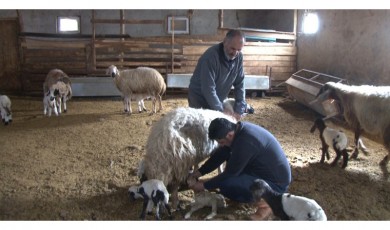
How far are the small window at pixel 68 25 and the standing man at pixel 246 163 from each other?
1263 centimetres

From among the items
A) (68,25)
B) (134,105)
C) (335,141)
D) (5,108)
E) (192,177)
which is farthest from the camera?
(68,25)

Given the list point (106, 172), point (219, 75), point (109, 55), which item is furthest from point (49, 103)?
point (219, 75)

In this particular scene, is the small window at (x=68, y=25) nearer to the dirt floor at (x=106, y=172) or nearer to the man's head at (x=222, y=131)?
the dirt floor at (x=106, y=172)

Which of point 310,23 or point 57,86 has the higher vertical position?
point 310,23

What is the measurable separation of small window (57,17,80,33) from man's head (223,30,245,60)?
1172cm

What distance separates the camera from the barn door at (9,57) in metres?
11.3

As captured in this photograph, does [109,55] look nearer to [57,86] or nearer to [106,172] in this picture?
[57,86]

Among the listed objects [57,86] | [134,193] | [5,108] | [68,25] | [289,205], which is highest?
[68,25]

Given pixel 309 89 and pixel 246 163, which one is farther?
pixel 309 89

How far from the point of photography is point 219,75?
453 cm

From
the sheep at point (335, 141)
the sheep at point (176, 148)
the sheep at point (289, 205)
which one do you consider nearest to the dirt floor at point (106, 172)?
the sheep at point (335, 141)

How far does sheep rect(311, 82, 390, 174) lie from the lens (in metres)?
4.82

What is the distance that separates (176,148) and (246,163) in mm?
735

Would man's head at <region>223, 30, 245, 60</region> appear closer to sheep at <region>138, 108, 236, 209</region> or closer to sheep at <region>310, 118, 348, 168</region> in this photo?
sheep at <region>138, 108, 236, 209</region>
